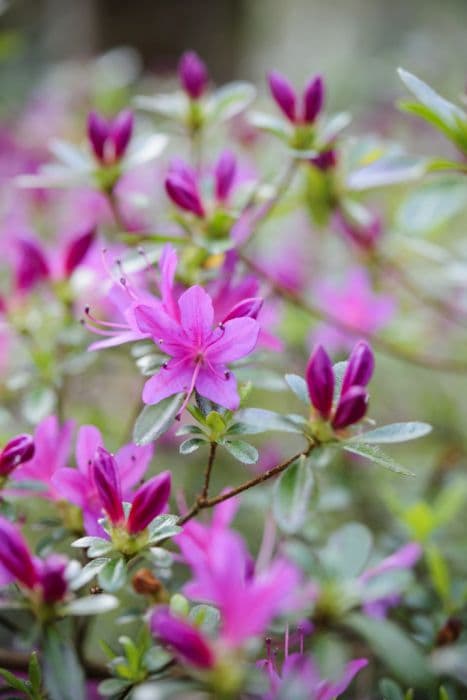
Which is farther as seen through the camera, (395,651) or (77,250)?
(77,250)

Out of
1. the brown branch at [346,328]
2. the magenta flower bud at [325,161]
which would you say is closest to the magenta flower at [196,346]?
the brown branch at [346,328]

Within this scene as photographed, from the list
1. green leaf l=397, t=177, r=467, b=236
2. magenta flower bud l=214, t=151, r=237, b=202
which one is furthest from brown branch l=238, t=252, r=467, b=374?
green leaf l=397, t=177, r=467, b=236

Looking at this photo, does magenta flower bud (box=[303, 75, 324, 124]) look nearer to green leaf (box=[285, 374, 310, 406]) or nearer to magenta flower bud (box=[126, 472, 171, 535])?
green leaf (box=[285, 374, 310, 406])

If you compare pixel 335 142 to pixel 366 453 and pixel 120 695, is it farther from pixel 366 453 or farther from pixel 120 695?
pixel 120 695

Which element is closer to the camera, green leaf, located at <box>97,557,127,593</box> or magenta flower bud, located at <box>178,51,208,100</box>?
green leaf, located at <box>97,557,127,593</box>

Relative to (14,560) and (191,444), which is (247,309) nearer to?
(191,444)

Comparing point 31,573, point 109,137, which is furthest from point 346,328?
point 31,573
